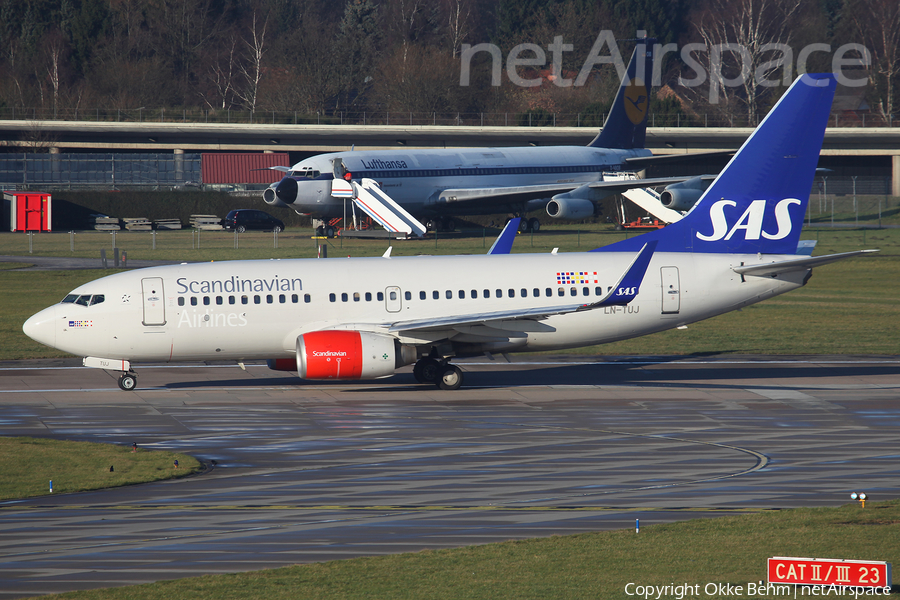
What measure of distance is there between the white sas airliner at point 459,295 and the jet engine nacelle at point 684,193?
5264 centimetres

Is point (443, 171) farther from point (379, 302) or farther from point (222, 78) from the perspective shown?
point (222, 78)

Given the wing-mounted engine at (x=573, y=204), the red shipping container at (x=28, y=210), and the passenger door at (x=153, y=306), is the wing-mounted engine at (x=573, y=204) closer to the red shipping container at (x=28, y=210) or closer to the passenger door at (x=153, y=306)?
the red shipping container at (x=28, y=210)

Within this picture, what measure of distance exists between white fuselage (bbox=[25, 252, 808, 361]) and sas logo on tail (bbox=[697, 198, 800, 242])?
35.3 inches

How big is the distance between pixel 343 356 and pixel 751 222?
13.1m

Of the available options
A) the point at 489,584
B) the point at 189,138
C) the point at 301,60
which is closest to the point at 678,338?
the point at 489,584

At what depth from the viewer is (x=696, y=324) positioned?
151ft

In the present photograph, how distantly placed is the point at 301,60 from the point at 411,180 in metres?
73.2

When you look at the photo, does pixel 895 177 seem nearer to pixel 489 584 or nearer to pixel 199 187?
pixel 199 187

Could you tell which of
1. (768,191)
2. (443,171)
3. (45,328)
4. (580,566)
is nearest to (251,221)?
(443,171)

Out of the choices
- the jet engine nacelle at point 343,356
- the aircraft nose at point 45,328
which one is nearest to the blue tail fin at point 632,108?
the jet engine nacelle at point 343,356

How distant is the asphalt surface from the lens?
16016 millimetres

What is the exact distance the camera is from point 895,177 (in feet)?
362

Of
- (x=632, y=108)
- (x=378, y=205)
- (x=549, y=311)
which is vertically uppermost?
(x=632, y=108)

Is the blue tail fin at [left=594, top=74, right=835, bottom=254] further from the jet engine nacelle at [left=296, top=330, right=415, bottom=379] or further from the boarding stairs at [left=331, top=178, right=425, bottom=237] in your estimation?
the boarding stairs at [left=331, top=178, right=425, bottom=237]
